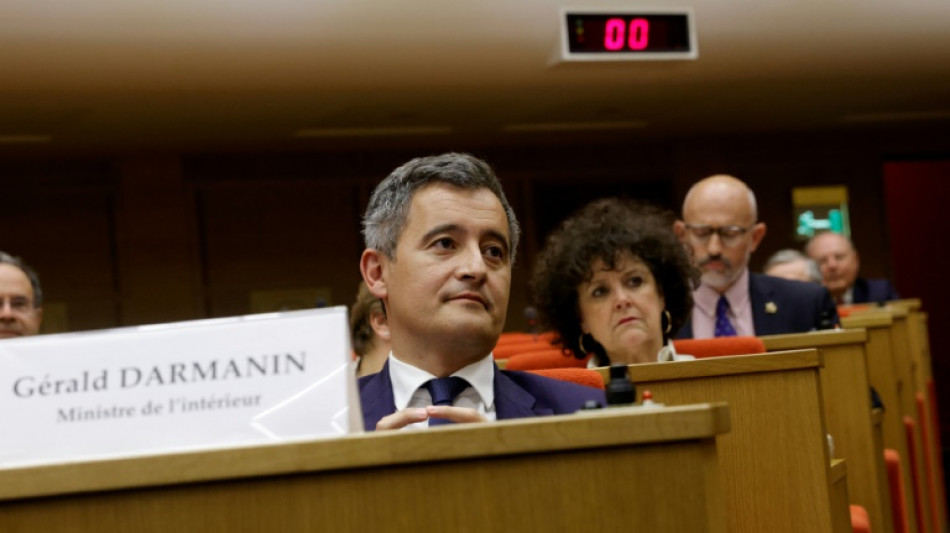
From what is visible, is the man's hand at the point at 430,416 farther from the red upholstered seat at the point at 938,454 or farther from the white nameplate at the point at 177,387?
the red upholstered seat at the point at 938,454

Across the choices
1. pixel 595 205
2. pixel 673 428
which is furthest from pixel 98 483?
pixel 595 205

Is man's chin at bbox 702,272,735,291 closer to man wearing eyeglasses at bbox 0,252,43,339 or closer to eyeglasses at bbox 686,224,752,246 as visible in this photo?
eyeglasses at bbox 686,224,752,246

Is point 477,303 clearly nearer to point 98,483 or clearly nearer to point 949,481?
point 98,483

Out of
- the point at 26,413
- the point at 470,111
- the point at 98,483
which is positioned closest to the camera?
the point at 98,483

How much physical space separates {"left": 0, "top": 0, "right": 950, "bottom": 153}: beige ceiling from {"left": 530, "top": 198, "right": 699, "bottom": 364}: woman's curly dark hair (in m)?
2.67

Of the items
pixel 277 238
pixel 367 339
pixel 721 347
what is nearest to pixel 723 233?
pixel 721 347

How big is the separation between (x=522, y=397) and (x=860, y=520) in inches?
55.5

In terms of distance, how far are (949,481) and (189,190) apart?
20.0 feet

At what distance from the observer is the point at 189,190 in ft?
32.2

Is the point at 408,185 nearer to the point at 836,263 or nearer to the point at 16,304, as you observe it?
the point at 16,304

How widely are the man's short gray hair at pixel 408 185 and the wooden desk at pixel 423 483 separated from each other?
98cm

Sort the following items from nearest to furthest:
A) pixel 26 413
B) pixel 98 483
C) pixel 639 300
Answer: pixel 98 483, pixel 26 413, pixel 639 300

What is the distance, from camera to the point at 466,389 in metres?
2.11

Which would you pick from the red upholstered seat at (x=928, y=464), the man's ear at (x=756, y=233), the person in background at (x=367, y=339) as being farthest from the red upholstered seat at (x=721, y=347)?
the red upholstered seat at (x=928, y=464)
